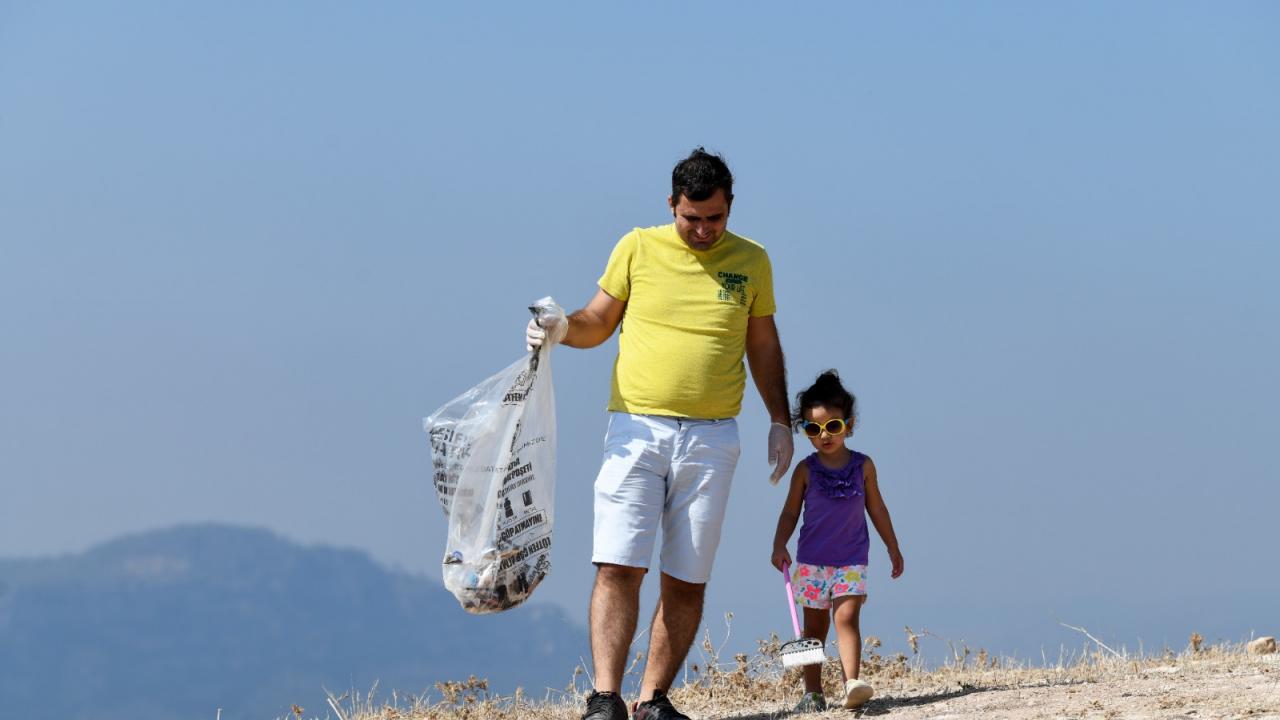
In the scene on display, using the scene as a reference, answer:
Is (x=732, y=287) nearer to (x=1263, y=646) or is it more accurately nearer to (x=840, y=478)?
(x=840, y=478)

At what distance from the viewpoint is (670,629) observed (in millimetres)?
5625

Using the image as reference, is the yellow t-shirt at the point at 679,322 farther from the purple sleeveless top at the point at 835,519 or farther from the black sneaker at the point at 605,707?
the black sneaker at the point at 605,707

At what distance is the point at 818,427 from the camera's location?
→ 5.96 metres

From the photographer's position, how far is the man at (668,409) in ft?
17.7

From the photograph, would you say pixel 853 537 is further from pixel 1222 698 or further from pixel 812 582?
pixel 1222 698

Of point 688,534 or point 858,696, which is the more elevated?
point 688,534

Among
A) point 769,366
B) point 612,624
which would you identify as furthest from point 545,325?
point 612,624

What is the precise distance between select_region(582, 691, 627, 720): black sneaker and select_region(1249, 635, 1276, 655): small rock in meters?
3.37

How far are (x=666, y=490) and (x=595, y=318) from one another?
71cm

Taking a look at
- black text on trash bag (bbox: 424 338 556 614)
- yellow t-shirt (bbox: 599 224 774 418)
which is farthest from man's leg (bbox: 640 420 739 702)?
black text on trash bag (bbox: 424 338 556 614)

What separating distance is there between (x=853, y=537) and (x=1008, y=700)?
33.3 inches

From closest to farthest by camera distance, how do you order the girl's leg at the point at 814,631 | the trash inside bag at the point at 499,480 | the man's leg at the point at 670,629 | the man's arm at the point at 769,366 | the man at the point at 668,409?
the man at the point at 668,409 < the trash inside bag at the point at 499,480 < the man's leg at the point at 670,629 < the man's arm at the point at 769,366 < the girl's leg at the point at 814,631

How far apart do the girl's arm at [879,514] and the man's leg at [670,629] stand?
831 millimetres

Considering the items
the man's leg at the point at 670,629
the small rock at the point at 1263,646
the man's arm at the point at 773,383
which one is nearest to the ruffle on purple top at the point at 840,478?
the man's arm at the point at 773,383
